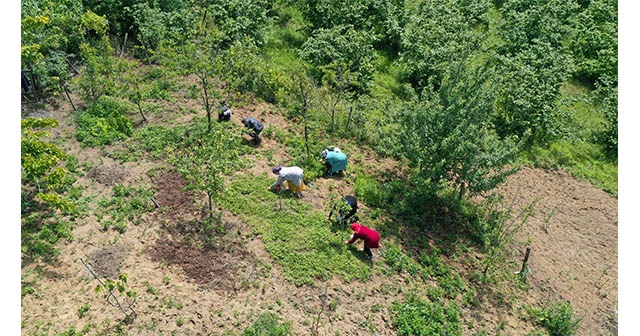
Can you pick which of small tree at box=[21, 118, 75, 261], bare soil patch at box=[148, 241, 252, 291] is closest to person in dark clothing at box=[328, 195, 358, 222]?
bare soil patch at box=[148, 241, 252, 291]

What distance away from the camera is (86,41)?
57.3ft

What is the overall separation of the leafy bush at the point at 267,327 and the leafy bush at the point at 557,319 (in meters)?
6.03

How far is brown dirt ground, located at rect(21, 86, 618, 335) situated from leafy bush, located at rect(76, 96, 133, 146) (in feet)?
1.15

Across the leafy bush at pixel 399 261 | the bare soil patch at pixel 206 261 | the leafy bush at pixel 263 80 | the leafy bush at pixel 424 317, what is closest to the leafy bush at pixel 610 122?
the leafy bush at pixel 399 261

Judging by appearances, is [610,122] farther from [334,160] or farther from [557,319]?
[334,160]

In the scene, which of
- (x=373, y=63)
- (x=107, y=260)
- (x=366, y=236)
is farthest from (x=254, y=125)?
(x=373, y=63)

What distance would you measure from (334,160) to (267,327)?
5.49 meters

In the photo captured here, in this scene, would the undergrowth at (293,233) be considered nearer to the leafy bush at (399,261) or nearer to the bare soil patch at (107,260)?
the leafy bush at (399,261)

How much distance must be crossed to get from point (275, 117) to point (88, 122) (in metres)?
5.61

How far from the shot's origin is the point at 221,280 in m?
11.0

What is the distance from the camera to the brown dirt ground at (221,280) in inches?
399

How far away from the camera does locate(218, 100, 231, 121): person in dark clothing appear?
50.4ft

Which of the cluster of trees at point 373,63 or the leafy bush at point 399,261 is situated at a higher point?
the cluster of trees at point 373,63

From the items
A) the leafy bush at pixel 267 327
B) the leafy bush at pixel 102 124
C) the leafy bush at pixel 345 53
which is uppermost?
the leafy bush at pixel 345 53
